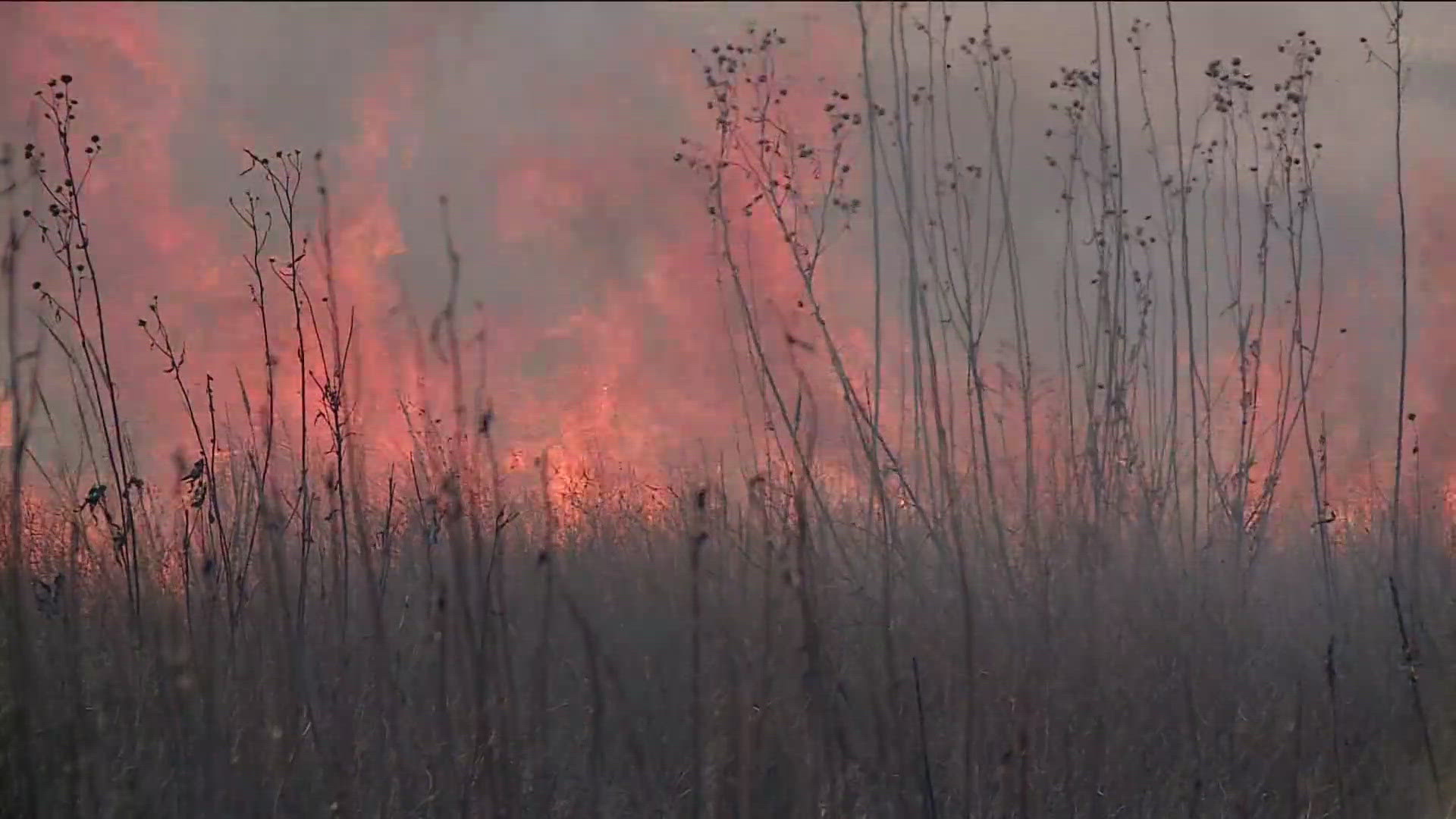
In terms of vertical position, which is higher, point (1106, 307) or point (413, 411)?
point (1106, 307)

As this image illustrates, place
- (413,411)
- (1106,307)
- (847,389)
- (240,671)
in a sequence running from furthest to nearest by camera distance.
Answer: (1106,307) → (847,389) → (413,411) → (240,671)

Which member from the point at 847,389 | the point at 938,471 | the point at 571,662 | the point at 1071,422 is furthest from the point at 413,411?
the point at 1071,422

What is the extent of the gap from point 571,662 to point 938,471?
1.41m

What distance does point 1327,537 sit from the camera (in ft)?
14.3

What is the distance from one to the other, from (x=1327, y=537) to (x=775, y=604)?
2319 mm

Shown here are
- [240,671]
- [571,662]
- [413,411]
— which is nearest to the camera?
[240,671]

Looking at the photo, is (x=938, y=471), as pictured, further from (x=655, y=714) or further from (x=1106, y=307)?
(x=655, y=714)

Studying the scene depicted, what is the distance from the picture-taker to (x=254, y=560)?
295 cm

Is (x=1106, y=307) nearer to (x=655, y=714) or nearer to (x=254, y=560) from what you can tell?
(x=655, y=714)

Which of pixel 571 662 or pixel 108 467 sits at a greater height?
pixel 108 467

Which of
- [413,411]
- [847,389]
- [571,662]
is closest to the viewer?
[413,411]

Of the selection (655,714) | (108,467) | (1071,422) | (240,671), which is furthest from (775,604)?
(1071,422)

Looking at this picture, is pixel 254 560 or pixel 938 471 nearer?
pixel 254 560

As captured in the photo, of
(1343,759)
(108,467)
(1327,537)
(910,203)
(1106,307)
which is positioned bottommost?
(1343,759)
